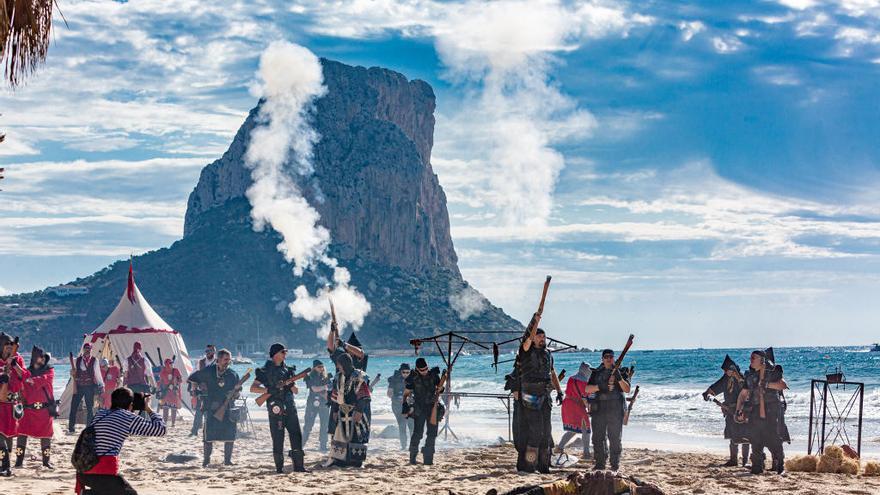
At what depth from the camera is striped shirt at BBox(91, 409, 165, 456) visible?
8.90m

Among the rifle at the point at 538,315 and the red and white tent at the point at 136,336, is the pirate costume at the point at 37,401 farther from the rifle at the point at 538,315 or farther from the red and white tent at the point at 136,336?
the red and white tent at the point at 136,336

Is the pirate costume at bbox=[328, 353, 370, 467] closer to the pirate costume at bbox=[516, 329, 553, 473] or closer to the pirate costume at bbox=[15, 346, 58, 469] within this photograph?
the pirate costume at bbox=[516, 329, 553, 473]

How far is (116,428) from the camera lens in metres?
8.98

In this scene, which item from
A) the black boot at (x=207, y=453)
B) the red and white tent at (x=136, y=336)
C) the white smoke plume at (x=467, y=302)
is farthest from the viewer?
the white smoke plume at (x=467, y=302)

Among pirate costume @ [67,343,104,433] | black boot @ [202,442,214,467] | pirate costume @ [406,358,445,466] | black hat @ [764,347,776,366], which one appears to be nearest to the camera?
black hat @ [764,347,776,366]

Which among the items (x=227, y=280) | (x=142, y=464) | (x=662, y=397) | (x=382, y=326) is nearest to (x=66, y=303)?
(x=227, y=280)

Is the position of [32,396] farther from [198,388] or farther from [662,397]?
[662,397]

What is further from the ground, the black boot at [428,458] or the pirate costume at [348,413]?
the pirate costume at [348,413]

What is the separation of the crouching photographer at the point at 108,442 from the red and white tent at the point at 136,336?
69.6 feet

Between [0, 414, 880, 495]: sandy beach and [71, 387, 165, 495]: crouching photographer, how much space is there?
3488 millimetres

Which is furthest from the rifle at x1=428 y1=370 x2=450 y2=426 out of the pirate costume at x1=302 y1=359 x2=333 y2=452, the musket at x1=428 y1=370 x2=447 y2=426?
the pirate costume at x1=302 y1=359 x2=333 y2=452

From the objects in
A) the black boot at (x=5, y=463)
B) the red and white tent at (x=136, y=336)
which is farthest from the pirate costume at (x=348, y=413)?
the red and white tent at (x=136, y=336)

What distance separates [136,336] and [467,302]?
115 metres

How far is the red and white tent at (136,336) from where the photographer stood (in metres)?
30.1
